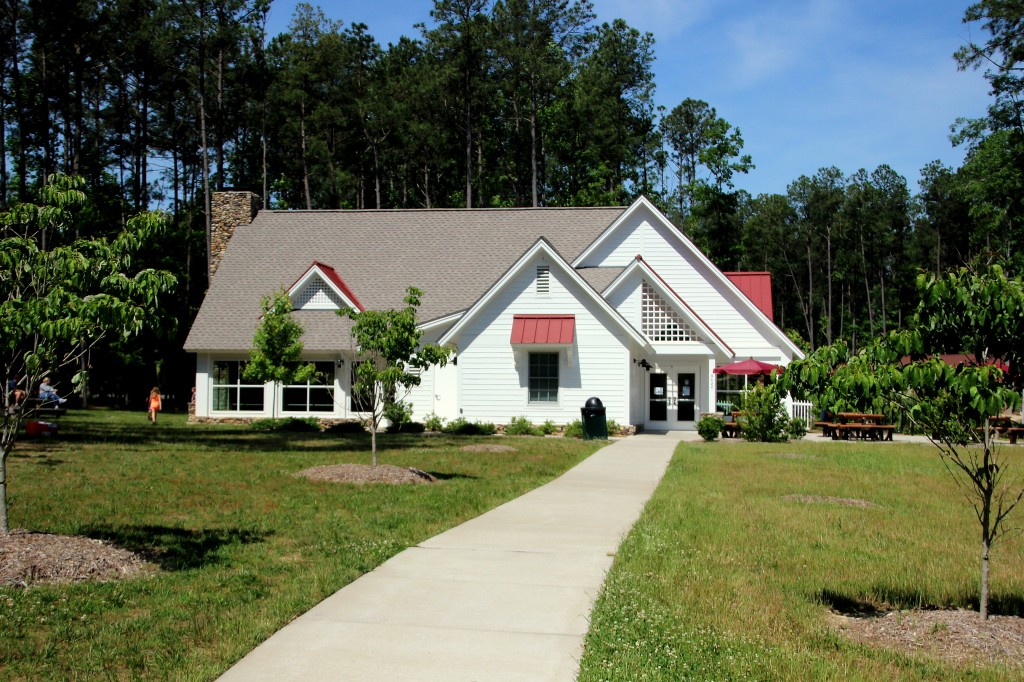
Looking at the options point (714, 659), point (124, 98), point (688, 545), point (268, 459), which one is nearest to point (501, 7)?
point (124, 98)

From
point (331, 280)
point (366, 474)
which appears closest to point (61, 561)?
point (366, 474)

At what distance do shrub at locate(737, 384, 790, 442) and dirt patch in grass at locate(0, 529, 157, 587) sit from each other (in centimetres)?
2127

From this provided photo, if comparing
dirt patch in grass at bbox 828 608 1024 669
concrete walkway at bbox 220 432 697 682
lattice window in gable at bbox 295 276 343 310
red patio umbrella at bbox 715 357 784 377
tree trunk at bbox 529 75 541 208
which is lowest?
dirt patch in grass at bbox 828 608 1024 669

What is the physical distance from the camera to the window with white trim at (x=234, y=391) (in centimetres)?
3384

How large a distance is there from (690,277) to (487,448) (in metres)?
14.0

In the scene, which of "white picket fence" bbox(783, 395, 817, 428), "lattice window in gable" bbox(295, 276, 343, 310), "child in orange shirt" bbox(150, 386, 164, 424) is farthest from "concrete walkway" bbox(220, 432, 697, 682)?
"child in orange shirt" bbox(150, 386, 164, 424)

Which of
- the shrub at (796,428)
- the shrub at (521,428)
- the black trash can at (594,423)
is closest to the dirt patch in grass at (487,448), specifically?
the black trash can at (594,423)

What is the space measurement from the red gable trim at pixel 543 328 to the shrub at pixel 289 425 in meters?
7.34

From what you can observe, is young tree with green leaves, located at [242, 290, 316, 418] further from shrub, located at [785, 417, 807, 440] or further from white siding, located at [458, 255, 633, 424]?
shrub, located at [785, 417, 807, 440]

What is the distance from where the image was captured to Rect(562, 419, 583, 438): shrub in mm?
28594

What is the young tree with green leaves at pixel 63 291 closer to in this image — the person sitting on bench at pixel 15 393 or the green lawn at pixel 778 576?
the person sitting on bench at pixel 15 393

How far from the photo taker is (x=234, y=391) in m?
34.0

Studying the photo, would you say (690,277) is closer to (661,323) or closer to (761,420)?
(661,323)

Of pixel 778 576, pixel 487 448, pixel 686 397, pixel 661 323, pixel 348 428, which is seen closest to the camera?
pixel 778 576
